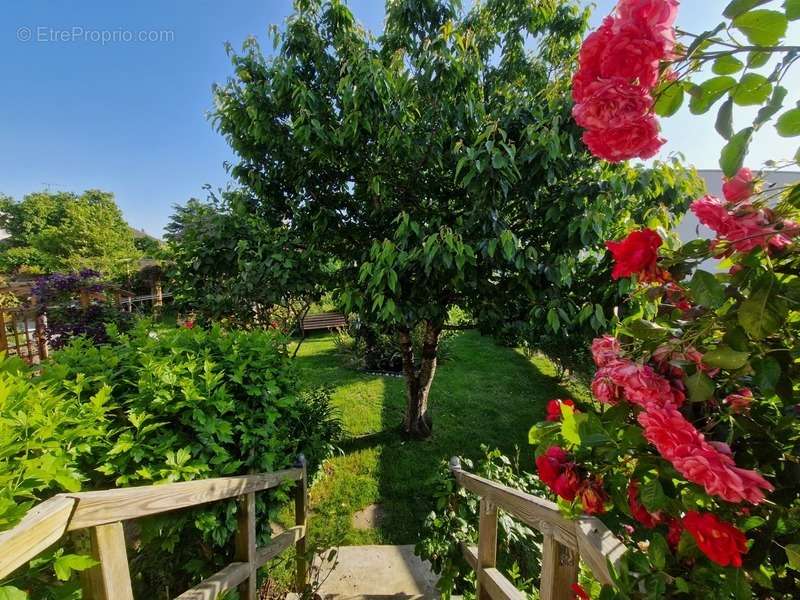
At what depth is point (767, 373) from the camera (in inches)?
23.3

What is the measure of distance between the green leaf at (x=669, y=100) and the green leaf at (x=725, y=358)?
48 centimetres

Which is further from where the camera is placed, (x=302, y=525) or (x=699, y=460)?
(x=302, y=525)

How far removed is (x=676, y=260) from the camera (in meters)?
0.75

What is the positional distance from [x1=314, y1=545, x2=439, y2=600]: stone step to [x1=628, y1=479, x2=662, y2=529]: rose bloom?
200cm

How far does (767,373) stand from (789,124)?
430mm

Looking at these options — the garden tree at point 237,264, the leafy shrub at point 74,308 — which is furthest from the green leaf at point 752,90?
the leafy shrub at point 74,308

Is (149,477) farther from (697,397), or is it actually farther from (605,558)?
Result: (697,397)

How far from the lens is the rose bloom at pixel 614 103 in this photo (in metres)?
0.62

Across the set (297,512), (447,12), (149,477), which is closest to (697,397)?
(149,477)

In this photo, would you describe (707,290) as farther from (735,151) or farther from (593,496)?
(593,496)

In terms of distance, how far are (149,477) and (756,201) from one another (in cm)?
199

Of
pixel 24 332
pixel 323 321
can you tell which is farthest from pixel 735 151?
pixel 323 321

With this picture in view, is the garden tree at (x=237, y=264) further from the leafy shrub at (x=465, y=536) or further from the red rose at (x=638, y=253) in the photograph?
the red rose at (x=638, y=253)

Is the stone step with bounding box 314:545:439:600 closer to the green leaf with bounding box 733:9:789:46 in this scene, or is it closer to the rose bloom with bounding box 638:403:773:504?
the rose bloom with bounding box 638:403:773:504
